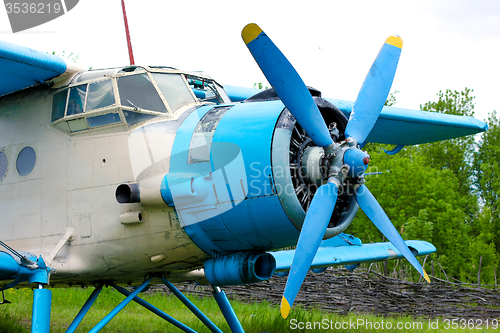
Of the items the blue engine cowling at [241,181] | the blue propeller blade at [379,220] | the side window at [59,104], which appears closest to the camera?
the blue engine cowling at [241,181]

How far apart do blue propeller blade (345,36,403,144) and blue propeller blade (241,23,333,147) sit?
0.54 meters

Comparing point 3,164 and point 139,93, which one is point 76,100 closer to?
point 139,93

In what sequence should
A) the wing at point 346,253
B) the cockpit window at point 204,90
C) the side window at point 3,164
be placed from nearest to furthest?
the side window at point 3,164 → the cockpit window at point 204,90 → the wing at point 346,253

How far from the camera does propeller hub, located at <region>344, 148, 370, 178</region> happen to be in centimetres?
444

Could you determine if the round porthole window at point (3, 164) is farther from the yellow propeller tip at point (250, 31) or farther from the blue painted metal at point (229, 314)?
the yellow propeller tip at point (250, 31)

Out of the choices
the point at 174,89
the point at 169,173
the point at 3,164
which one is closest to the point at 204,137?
the point at 169,173

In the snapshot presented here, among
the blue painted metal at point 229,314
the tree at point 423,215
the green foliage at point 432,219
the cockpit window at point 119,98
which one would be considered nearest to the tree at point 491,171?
the green foliage at point 432,219

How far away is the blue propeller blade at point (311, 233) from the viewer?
4266 millimetres

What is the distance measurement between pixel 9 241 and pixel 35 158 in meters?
1.08

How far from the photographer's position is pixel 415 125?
8.81 metres

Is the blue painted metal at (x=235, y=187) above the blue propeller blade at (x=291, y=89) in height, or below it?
below

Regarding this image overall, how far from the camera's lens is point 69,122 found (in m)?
5.76

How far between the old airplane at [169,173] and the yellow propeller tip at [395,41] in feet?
0.42

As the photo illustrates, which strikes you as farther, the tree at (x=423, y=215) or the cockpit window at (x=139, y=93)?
the tree at (x=423, y=215)
